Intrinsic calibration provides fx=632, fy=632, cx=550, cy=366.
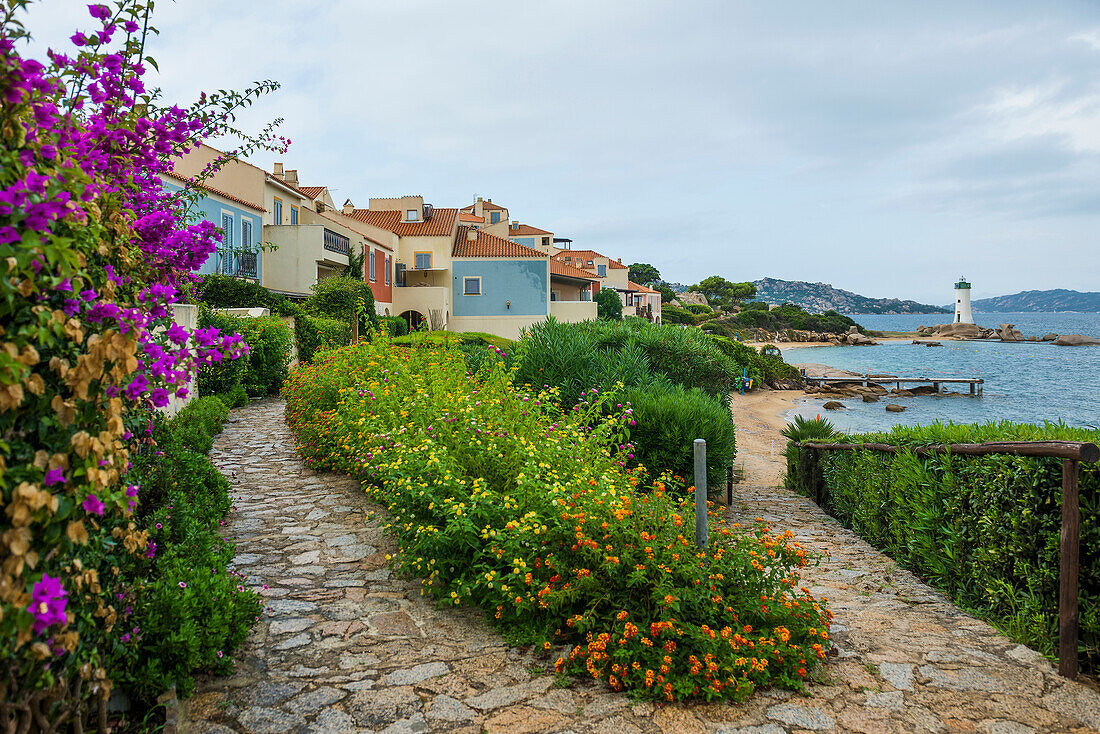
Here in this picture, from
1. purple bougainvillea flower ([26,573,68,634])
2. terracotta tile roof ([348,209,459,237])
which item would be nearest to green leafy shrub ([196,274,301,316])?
purple bougainvillea flower ([26,573,68,634])

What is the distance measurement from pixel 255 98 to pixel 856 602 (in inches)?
234

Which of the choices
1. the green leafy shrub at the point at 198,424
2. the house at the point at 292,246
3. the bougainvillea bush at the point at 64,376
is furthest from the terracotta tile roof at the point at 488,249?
the bougainvillea bush at the point at 64,376

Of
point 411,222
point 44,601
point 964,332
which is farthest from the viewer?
point 964,332

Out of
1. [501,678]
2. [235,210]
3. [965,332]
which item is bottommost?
[501,678]

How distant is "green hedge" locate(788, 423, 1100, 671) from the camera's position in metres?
3.81

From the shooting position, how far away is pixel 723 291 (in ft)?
349

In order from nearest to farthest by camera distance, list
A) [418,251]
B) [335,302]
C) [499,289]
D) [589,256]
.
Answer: [335,302] < [499,289] < [418,251] < [589,256]

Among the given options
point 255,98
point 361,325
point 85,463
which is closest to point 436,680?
point 85,463

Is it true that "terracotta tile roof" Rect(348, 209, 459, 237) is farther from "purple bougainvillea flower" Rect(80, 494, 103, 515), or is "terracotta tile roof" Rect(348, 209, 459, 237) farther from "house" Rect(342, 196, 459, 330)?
"purple bougainvillea flower" Rect(80, 494, 103, 515)

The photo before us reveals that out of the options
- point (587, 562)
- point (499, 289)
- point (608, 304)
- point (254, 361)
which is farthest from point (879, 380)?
point (587, 562)

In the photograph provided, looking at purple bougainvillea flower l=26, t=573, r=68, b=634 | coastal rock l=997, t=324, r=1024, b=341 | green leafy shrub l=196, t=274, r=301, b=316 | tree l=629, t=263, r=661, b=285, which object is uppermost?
tree l=629, t=263, r=661, b=285

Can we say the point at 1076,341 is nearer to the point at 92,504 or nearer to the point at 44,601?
the point at 92,504

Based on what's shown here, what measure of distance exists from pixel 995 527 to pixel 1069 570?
0.82m

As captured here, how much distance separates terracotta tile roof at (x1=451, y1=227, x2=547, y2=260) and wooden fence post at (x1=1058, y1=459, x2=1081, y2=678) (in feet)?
118
